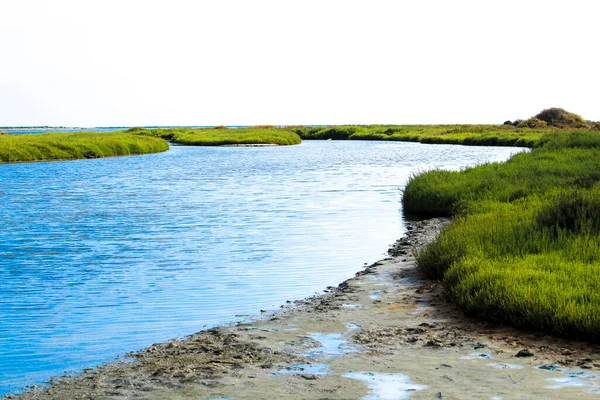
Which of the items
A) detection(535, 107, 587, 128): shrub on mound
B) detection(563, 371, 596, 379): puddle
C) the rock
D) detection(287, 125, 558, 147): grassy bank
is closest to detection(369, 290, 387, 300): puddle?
the rock

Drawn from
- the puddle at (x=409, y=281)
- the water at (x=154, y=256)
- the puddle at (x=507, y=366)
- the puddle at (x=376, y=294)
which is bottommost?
the water at (x=154, y=256)

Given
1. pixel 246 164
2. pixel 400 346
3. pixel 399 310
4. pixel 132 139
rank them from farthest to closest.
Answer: pixel 132 139
pixel 246 164
pixel 399 310
pixel 400 346

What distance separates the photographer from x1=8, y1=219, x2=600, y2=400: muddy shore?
6.80 m

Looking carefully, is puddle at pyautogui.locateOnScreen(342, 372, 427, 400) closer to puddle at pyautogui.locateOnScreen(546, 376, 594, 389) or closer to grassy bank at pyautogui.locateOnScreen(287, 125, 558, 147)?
puddle at pyautogui.locateOnScreen(546, 376, 594, 389)

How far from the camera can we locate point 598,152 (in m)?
31.2

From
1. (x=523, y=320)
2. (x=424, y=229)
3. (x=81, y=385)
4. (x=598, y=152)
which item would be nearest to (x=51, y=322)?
(x=81, y=385)

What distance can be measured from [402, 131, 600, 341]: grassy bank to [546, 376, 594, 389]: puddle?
1380mm

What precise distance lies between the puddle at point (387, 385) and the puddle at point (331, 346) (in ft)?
2.89

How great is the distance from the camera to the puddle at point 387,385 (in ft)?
21.7

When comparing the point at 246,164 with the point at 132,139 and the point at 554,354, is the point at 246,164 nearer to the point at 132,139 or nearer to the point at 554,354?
the point at 132,139

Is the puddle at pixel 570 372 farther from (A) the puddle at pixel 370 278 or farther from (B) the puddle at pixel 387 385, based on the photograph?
(A) the puddle at pixel 370 278

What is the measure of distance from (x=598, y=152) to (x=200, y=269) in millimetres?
22458

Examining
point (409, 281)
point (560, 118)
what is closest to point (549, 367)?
point (409, 281)

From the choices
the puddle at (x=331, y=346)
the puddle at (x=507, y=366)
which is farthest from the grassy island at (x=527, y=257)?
Result: the puddle at (x=331, y=346)
